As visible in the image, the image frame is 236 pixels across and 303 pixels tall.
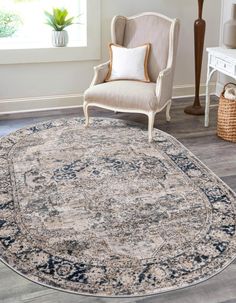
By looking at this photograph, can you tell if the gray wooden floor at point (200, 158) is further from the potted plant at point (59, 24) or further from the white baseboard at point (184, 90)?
the potted plant at point (59, 24)

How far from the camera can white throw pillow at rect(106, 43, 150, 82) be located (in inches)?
163

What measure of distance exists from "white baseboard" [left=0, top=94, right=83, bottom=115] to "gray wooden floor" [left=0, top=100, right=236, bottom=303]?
0.14 metres

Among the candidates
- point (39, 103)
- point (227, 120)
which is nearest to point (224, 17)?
point (227, 120)

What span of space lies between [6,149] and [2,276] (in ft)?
5.20

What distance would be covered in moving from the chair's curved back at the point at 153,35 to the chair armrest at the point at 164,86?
133 millimetres

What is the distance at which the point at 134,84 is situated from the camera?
157 inches

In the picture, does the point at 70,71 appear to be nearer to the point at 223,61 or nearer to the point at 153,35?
the point at 153,35

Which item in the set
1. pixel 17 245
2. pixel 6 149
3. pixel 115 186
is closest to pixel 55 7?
pixel 6 149

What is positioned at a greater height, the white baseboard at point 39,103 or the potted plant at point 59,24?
the potted plant at point 59,24

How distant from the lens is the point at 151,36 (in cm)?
423

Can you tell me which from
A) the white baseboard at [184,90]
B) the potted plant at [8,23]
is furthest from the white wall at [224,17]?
the potted plant at [8,23]

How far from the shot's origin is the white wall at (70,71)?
450cm

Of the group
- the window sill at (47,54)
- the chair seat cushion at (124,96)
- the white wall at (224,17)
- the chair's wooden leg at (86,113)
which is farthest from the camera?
the white wall at (224,17)

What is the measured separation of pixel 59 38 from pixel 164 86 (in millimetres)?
1214
